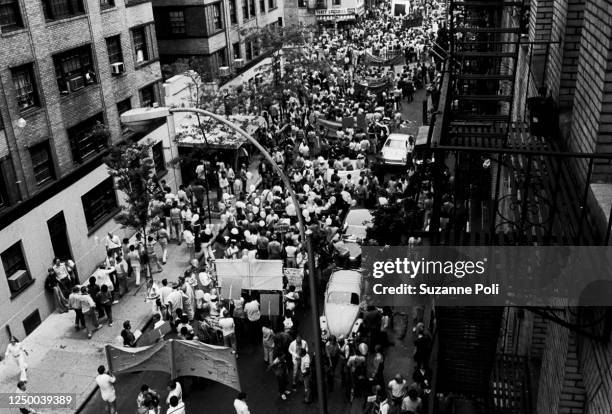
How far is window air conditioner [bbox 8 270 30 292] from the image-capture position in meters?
19.2

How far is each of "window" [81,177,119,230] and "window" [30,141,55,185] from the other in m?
1.92

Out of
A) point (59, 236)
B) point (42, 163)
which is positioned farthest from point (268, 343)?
point (42, 163)

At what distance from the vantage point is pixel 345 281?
727 inches

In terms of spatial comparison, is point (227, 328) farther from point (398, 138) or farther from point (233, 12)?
point (233, 12)

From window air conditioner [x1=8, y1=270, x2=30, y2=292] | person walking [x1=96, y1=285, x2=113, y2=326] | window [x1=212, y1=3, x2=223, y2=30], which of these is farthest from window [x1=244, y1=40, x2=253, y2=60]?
person walking [x1=96, y1=285, x2=113, y2=326]

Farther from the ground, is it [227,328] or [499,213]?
[499,213]

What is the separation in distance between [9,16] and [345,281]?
13653mm

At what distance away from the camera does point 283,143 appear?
3266 cm

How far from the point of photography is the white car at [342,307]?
1697 cm

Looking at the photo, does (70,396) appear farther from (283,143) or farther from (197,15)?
(197,15)

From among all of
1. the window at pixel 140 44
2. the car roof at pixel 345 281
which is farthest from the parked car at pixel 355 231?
the window at pixel 140 44

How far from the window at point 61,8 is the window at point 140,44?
4.46 meters

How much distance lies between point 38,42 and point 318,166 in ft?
41.4

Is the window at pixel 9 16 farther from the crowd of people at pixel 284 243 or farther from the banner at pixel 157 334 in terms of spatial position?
the banner at pixel 157 334
